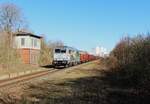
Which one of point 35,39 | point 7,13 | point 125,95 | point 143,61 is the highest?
point 7,13

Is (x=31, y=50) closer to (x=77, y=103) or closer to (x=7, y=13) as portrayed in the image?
(x=7, y=13)

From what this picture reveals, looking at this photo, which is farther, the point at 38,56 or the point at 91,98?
the point at 38,56

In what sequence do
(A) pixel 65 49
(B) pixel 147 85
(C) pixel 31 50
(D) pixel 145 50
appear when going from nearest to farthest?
(B) pixel 147 85 → (D) pixel 145 50 → (A) pixel 65 49 → (C) pixel 31 50

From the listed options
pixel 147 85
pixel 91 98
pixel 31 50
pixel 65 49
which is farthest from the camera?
pixel 31 50

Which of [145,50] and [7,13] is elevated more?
[7,13]

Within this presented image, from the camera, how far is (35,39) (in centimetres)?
7562

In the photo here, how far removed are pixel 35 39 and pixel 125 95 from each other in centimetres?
5705

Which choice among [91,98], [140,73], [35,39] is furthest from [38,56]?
[91,98]

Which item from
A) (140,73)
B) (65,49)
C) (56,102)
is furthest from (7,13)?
(56,102)

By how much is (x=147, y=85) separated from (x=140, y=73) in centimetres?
363

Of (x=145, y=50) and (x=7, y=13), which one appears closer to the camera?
(x=145, y=50)

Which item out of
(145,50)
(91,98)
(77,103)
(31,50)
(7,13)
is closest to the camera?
(77,103)

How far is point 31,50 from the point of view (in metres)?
72.2

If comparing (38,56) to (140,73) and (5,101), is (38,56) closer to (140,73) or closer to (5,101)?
(140,73)
